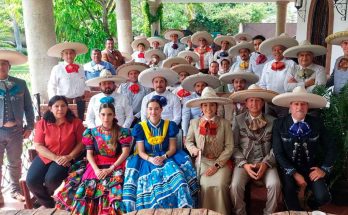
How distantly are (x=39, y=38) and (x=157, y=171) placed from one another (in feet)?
9.72

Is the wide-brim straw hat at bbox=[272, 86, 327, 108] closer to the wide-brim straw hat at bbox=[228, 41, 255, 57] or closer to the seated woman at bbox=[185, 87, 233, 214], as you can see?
the seated woman at bbox=[185, 87, 233, 214]

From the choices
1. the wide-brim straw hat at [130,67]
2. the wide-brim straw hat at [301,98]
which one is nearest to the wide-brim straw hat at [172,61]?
the wide-brim straw hat at [130,67]

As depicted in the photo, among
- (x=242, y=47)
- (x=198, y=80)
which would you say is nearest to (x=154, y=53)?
(x=242, y=47)

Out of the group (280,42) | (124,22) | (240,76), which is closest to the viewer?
(240,76)

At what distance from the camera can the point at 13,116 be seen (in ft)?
13.9

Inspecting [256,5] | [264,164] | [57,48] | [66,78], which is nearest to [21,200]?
[66,78]

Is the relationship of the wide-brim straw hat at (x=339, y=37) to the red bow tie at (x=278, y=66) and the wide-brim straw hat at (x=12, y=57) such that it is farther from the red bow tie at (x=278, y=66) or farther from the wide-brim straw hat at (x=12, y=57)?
the wide-brim straw hat at (x=12, y=57)

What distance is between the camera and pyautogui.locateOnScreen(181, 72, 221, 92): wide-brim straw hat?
4820mm

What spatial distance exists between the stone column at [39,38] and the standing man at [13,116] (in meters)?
0.88

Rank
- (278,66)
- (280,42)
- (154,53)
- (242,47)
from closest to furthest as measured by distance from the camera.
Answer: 1. (278,66)
2. (280,42)
3. (242,47)
4. (154,53)

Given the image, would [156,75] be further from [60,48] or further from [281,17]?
[281,17]

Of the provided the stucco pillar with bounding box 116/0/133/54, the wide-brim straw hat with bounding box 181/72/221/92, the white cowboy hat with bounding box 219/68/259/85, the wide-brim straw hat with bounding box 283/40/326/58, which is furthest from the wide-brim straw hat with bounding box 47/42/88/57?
the stucco pillar with bounding box 116/0/133/54

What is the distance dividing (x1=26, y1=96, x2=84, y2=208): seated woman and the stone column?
1595 millimetres

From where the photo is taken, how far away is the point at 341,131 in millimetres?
3922
